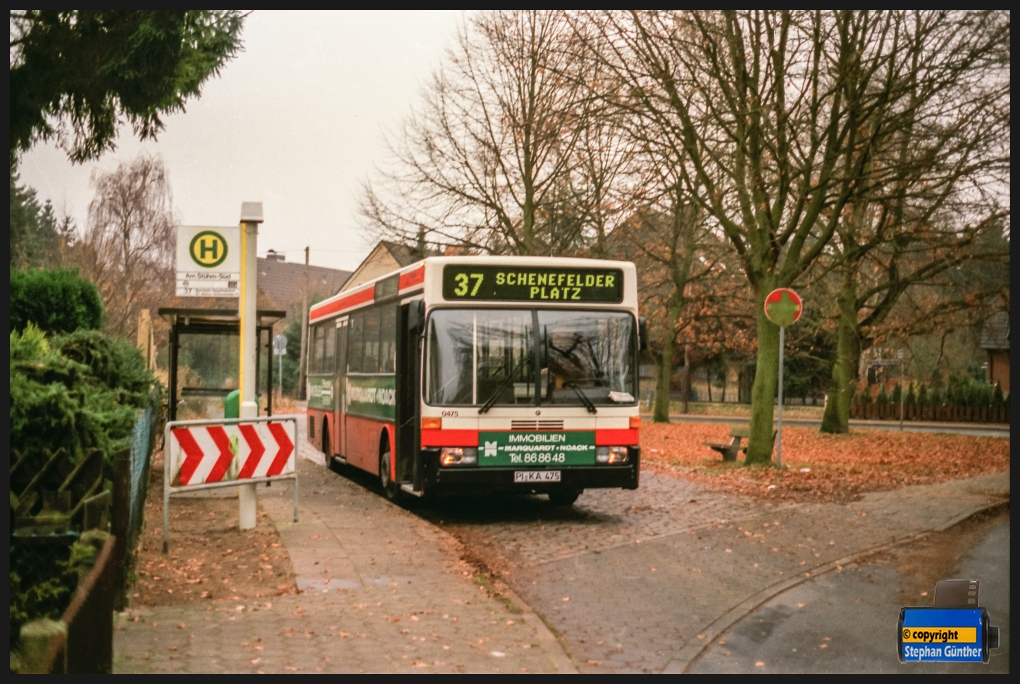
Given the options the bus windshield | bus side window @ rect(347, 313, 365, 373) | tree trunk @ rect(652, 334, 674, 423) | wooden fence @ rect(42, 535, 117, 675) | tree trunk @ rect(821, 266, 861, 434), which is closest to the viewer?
wooden fence @ rect(42, 535, 117, 675)

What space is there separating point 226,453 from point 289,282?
7265 centimetres

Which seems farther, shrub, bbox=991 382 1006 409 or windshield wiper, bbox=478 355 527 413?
shrub, bbox=991 382 1006 409

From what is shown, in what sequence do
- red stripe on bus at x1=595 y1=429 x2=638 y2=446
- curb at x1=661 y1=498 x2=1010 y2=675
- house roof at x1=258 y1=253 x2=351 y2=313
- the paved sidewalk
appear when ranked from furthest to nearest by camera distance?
house roof at x1=258 y1=253 x2=351 y2=313
red stripe on bus at x1=595 y1=429 x2=638 y2=446
curb at x1=661 y1=498 x2=1010 y2=675
the paved sidewalk

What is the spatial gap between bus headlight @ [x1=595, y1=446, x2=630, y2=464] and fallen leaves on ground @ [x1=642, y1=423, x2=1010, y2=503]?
3327mm

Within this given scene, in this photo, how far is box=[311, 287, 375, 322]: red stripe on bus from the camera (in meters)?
15.4

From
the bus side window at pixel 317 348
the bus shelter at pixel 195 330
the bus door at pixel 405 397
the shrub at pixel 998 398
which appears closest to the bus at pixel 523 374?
the bus door at pixel 405 397

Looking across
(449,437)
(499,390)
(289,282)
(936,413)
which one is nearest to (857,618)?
(499,390)

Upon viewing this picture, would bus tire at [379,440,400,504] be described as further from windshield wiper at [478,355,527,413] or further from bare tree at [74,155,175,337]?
bare tree at [74,155,175,337]

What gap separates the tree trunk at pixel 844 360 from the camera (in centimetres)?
2736

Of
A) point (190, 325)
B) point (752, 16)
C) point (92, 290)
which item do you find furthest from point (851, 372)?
point (92, 290)

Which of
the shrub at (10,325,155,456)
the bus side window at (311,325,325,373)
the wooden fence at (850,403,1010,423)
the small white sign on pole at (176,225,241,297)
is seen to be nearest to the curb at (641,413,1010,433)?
the wooden fence at (850,403,1010,423)

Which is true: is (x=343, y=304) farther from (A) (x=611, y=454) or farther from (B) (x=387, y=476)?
(A) (x=611, y=454)

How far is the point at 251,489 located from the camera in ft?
34.7

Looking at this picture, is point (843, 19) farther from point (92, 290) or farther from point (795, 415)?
point (795, 415)
